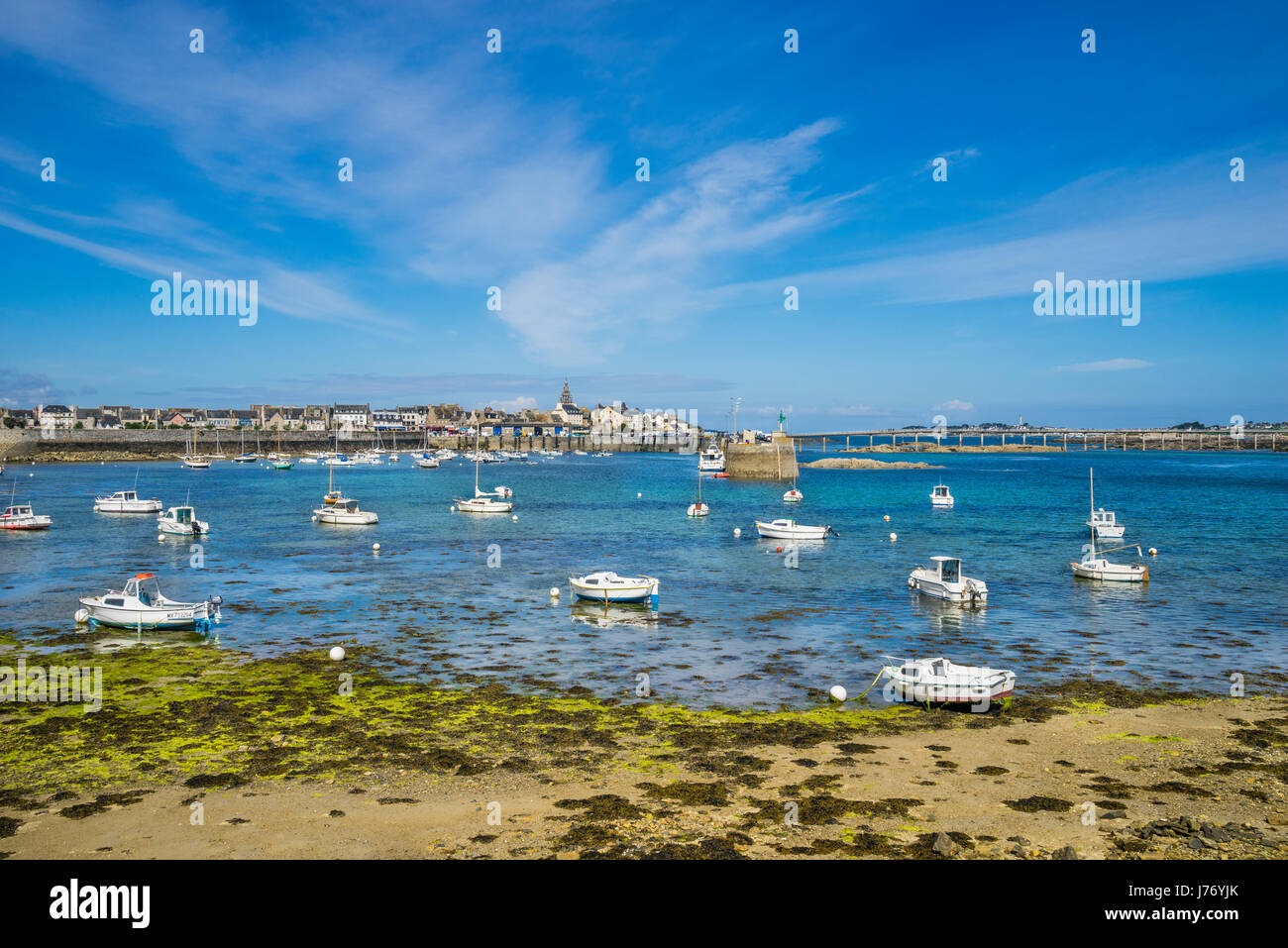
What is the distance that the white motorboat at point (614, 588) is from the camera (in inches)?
1288

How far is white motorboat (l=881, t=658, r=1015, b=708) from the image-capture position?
19.8 m

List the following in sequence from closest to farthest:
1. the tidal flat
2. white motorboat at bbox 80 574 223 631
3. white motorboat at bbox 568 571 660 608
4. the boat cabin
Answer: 1. the tidal flat
2. white motorboat at bbox 80 574 223 631
3. white motorboat at bbox 568 571 660 608
4. the boat cabin

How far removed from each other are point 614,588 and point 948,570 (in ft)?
47.0

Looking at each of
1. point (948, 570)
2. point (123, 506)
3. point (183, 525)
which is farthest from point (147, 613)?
point (123, 506)

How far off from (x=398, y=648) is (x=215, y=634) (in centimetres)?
687

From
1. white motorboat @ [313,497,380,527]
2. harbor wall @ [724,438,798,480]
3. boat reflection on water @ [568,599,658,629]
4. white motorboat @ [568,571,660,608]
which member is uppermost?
harbor wall @ [724,438,798,480]

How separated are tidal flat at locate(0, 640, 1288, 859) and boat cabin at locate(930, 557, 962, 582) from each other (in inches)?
489

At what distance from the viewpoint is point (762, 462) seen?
12062 centimetres

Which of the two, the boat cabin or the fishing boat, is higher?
the fishing boat

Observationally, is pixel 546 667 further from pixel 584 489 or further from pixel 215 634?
pixel 584 489

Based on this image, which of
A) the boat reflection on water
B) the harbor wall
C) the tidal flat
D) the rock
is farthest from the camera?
the harbor wall

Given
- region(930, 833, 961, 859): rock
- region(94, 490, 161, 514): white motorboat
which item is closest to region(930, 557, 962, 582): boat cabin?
region(930, 833, 961, 859): rock

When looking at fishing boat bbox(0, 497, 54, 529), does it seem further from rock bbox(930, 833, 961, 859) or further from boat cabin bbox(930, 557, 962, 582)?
rock bbox(930, 833, 961, 859)

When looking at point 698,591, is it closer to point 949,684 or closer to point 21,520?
point 949,684
